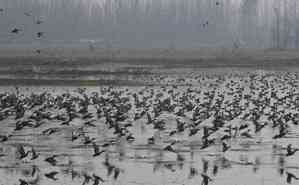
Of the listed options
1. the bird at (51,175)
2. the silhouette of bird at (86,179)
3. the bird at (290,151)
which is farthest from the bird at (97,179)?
the bird at (290,151)

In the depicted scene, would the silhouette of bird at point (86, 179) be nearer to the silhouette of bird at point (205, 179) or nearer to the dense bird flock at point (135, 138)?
the dense bird flock at point (135, 138)

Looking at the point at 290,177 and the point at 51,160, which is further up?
the point at 51,160

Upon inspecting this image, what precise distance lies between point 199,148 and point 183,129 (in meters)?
3.41

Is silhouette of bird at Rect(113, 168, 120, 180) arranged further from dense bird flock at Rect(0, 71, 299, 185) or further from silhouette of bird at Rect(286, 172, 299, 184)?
silhouette of bird at Rect(286, 172, 299, 184)

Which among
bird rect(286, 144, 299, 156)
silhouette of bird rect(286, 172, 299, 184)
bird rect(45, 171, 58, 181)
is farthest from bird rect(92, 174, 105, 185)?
bird rect(286, 144, 299, 156)

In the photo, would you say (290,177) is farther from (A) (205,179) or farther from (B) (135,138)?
(B) (135,138)

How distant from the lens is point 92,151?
20656mm

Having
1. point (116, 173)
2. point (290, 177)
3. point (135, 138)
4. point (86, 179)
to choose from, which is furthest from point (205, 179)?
point (135, 138)

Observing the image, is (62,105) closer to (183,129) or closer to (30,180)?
(183,129)

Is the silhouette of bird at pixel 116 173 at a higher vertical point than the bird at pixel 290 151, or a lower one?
lower

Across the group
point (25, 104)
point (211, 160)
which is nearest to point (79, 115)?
point (25, 104)

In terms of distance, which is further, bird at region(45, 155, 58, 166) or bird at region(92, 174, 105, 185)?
bird at region(45, 155, 58, 166)

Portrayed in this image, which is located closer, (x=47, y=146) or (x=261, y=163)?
(x=261, y=163)

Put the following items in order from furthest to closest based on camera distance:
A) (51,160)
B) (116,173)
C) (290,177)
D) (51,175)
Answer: (51,160)
(116,173)
(290,177)
(51,175)
